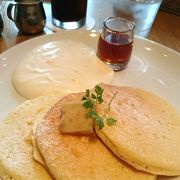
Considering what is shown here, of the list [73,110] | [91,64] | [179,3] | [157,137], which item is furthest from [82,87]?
[179,3]

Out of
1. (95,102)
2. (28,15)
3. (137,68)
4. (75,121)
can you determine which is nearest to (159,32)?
(137,68)

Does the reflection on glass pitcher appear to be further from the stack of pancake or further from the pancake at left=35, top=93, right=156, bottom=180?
the pancake at left=35, top=93, right=156, bottom=180

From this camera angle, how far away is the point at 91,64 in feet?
4.86

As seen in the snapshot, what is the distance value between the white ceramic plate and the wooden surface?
193mm

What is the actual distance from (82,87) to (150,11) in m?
0.81

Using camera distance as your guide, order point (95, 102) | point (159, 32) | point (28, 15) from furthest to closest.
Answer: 1. point (159, 32)
2. point (28, 15)
3. point (95, 102)

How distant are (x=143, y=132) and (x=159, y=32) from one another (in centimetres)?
108

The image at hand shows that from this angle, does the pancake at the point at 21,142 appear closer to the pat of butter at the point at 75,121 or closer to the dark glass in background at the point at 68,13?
the pat of butter at the point at 75,121

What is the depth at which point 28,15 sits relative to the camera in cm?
172

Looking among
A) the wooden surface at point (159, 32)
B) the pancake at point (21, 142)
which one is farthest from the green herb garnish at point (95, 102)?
the wooden surface at point (159, 32)

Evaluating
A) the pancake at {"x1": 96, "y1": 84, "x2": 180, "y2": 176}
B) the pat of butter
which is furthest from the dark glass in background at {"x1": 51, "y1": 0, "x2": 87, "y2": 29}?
the pat of butter

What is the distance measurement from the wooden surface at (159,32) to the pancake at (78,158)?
84 cm

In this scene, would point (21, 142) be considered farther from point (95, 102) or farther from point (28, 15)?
point (28, 15)

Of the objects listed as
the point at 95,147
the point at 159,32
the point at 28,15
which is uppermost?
the point at 95,147
